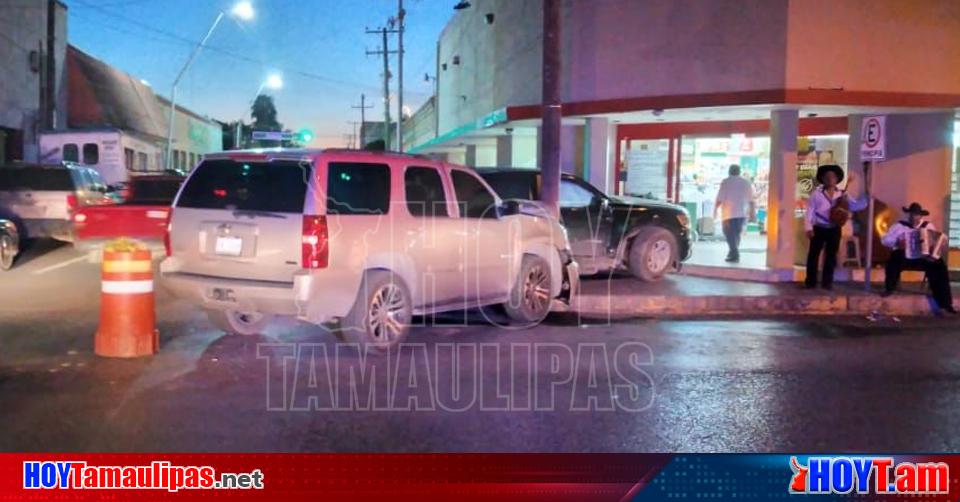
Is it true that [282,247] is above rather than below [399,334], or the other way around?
above

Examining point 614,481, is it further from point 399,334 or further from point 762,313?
point 762,313

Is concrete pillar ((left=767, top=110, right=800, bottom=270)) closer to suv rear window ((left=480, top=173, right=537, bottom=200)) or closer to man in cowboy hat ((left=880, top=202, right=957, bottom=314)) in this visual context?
man in cowboy hat ((left=880, top=202, right=957, bottom=314))

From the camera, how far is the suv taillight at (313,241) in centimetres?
800

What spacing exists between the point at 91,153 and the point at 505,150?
1175 cm

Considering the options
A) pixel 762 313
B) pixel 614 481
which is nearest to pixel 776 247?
pixel 762 313

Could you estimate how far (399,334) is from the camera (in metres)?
9.04

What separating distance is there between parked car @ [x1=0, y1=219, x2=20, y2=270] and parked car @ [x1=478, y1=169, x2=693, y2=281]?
7.69 metres

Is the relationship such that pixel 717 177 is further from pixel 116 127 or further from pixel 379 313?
pixel 116 127

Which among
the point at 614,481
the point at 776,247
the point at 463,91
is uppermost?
the point at 463,91

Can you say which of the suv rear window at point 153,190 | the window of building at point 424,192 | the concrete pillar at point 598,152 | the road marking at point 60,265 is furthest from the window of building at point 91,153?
the window of building at point 424,192

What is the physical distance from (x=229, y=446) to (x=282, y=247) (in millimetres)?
2447

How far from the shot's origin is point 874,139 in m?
12.8

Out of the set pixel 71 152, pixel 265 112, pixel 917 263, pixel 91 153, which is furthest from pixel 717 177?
pixel 265 112

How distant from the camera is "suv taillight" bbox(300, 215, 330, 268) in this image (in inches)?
315
